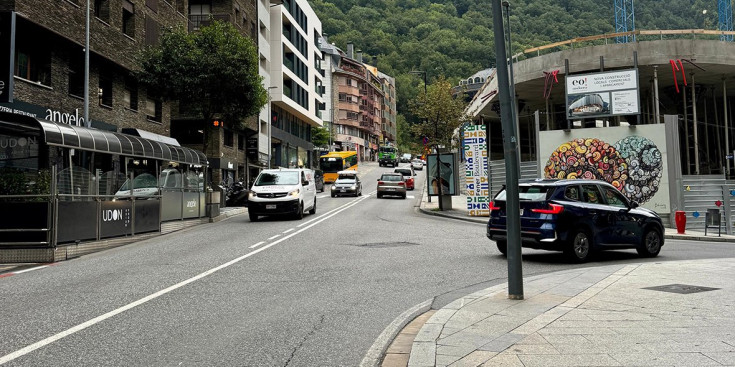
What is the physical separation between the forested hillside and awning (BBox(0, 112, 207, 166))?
73.1 feet

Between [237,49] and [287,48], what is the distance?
31.2 meters

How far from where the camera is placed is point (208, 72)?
993 inches

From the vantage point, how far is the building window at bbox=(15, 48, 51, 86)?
19906 mm

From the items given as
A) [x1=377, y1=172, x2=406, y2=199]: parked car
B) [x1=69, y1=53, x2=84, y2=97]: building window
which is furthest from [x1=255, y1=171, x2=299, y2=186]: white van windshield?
[x1=377, y1=172, x2=406, y2=199]: parked car

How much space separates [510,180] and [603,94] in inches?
861

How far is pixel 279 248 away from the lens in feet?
42.0

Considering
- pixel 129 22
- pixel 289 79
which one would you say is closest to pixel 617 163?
pixel 129 22

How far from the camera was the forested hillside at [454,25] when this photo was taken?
61438 mm

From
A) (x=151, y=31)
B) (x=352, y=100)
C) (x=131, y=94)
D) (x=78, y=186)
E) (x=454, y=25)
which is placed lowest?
(x=78, y=186)

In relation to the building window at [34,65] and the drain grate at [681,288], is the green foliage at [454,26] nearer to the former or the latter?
the building window at [34,65]

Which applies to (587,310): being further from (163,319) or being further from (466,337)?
(163,319)

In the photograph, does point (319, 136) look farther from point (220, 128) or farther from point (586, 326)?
point (586, 326)

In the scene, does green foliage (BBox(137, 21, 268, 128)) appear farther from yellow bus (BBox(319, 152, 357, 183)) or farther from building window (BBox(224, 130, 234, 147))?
yellow bus (BBox(319, 152, 357, 183))

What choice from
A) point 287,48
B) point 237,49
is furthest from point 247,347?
point 287,48
